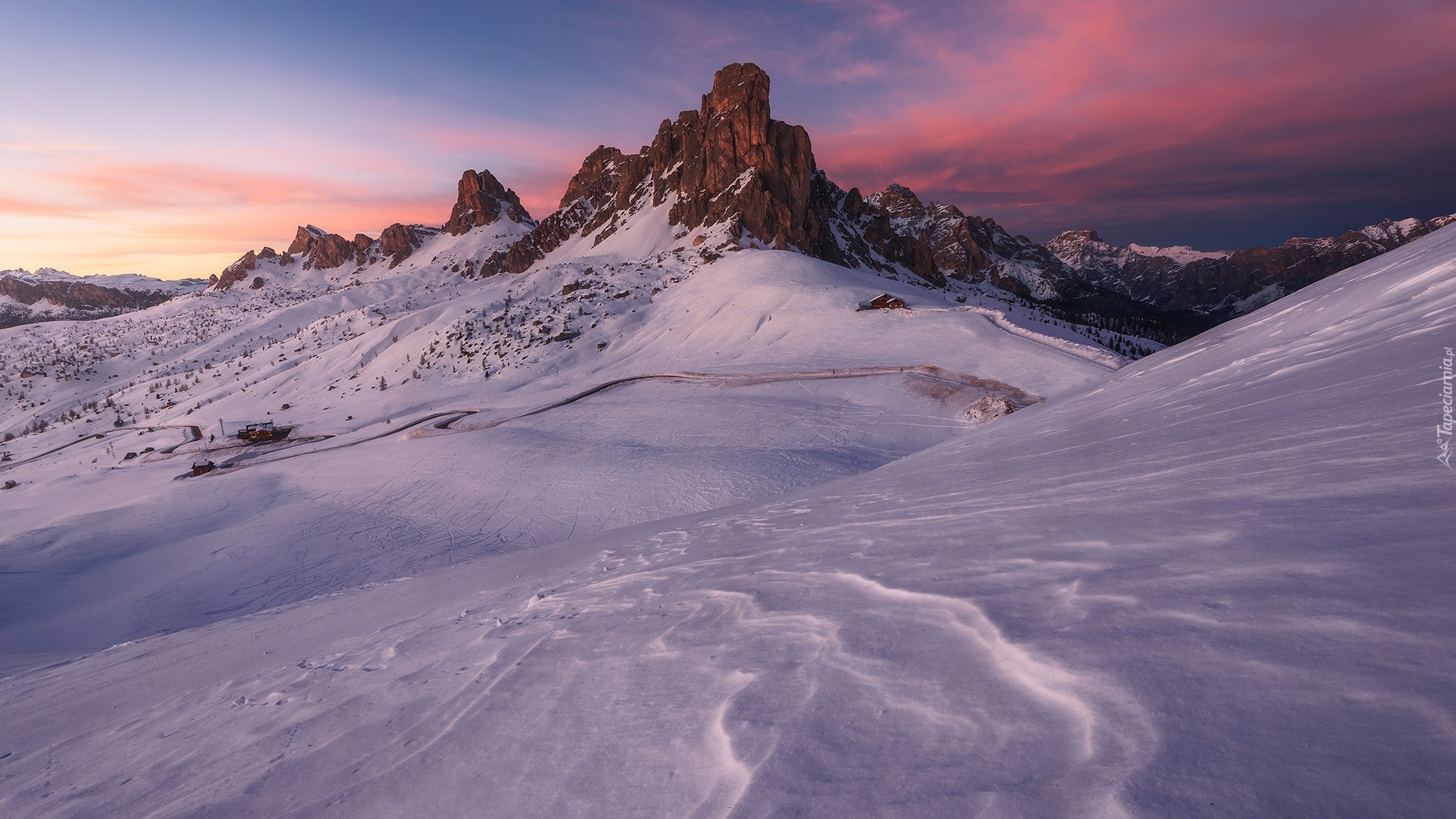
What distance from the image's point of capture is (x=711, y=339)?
24.6 m

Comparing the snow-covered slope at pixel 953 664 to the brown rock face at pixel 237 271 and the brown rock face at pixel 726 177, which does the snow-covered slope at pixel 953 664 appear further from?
the brown rock face at pixel 237 271

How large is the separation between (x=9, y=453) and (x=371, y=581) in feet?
114

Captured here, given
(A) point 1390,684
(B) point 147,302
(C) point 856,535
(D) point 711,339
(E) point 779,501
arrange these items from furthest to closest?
(B) point 147,302 → (D) point 711,339 → (E) point 779,501 → (C) point 856,535 → (A) point 1390,684

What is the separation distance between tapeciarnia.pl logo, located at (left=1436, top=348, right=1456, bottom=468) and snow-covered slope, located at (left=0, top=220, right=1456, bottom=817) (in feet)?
0.14

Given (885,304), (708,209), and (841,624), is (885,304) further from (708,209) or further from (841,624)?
(708,209)

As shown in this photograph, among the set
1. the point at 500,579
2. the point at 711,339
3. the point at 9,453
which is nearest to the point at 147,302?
the point at 9,453

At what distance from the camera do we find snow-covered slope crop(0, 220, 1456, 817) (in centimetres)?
143

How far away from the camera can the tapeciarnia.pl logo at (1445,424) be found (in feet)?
7.32

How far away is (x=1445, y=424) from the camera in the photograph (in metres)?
2.41

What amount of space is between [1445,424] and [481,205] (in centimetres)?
12095

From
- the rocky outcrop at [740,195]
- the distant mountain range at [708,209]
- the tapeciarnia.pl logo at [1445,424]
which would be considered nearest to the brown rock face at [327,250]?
the distant mountain range at [708,209]

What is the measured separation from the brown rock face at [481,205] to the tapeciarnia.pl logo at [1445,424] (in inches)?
4679

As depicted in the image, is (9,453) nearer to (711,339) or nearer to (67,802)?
(711,339)

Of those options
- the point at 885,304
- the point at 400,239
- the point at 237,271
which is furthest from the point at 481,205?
the point at 885,304
